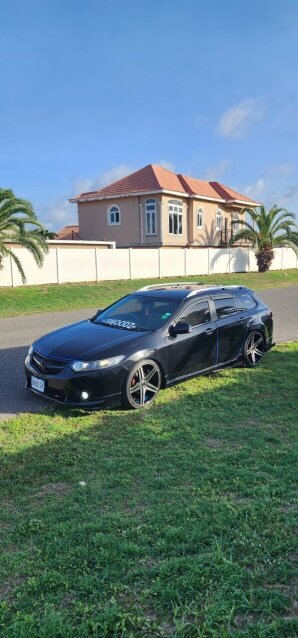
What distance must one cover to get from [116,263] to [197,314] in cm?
1694

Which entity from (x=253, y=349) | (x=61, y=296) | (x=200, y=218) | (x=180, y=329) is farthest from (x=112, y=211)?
(x=180, y=329)

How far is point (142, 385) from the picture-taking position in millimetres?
5754

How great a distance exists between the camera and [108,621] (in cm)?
223

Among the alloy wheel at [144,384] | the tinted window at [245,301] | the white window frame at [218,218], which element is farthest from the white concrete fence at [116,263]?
the alloy wheel at [144,384]

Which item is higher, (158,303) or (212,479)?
(158,303)

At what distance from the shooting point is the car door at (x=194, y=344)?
20.2 ft

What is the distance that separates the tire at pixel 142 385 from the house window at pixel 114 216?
29715 millimetres

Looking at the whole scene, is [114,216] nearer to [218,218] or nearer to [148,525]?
[218,218]

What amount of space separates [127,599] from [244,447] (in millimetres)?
2325

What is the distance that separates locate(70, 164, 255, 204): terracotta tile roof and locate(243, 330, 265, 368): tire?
26.0m

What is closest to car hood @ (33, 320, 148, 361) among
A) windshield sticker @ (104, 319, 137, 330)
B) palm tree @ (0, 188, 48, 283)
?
windshield sticker @ (104, 319, 137, 330)

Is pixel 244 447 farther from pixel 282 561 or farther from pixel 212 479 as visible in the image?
pixel 282 561

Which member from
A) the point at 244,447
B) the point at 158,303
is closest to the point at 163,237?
the point at 158,303

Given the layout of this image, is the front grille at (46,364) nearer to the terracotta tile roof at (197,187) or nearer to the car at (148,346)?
the car at (148,346)
